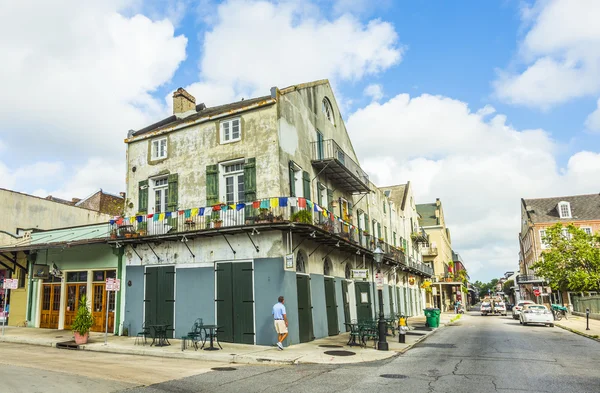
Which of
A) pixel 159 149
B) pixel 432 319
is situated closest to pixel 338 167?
pixel 159 149

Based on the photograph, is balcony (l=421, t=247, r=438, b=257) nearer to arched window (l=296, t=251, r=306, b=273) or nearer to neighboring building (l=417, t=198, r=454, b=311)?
neighboring building (l=417, t=198, r=454, b=311)

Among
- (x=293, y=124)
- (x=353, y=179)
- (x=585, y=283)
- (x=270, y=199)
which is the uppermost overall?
(x=293, y=124)

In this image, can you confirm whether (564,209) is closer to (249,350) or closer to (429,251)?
(429,251)

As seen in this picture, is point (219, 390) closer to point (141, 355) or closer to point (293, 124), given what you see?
point (141, 355)

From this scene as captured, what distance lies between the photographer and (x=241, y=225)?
14.9 metres

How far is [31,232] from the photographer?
912 inches

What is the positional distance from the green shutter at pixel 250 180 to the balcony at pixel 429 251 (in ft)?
126

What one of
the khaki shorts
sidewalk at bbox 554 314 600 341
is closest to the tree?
sidewalk at bbox 554 314 600 341

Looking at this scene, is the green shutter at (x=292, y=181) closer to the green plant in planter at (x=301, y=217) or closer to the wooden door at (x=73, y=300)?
the green plant in planter at (x=301, y=217)

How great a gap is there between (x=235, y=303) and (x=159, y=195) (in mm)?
6796

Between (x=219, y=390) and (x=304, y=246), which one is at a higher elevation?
(x=304, y=246)

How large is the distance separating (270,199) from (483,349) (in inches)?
340

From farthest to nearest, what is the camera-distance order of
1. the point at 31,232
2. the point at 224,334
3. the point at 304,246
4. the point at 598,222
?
the point at 598,222
the point at 31,232
the point at 304,246
the point at 224,334

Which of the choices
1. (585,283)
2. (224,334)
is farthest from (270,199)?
(585,283)
